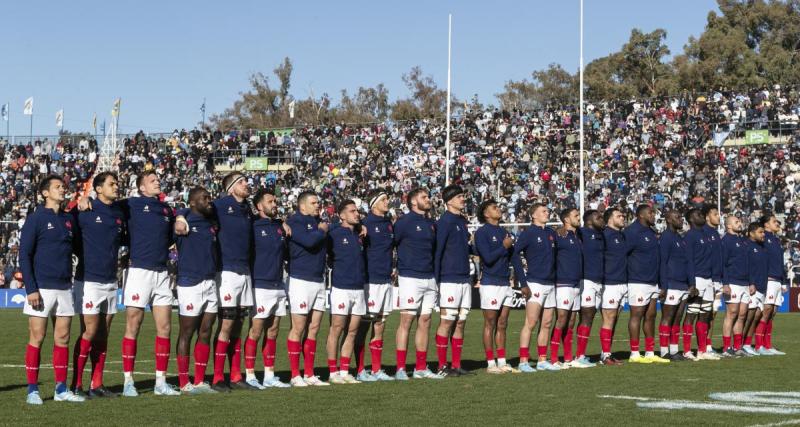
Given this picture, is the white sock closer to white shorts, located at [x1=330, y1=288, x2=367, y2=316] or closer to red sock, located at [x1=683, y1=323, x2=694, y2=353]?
white shorts, located at [x1=330, y1=288, x2=367, y2=316]

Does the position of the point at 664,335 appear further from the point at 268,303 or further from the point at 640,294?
the point at 268,303

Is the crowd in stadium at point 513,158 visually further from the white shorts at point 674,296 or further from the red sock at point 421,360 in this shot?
the red sock at point 421,360

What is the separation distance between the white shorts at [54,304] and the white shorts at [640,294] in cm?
849

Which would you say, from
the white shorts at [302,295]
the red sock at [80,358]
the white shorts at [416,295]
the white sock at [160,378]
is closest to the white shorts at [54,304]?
the red sock at [80,358]

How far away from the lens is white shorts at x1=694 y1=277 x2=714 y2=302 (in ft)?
58.5

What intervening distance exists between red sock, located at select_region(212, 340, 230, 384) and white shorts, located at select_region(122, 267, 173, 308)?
93cm

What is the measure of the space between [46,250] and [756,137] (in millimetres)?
38854

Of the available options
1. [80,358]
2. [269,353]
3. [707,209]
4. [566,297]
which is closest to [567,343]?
[566,297]

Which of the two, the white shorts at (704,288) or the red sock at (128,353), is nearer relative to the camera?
the red sock at (128,353)

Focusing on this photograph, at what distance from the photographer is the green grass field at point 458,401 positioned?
10188 mm

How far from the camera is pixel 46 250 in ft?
36.9

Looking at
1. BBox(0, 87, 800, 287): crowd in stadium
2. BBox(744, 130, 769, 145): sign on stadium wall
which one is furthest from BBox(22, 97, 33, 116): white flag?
BBox(744, 130, 769, 145): sign on stadium wall

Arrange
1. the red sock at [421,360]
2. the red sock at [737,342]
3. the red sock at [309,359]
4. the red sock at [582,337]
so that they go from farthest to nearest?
the red sock at [737,342]
the red sock at [582,337]
the red sock at [421,360]
the red sock at [309,359]

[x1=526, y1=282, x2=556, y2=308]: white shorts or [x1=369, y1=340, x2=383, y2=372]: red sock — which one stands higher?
[x1=526, y1=282, x2=556, y2=308]: white shorts
